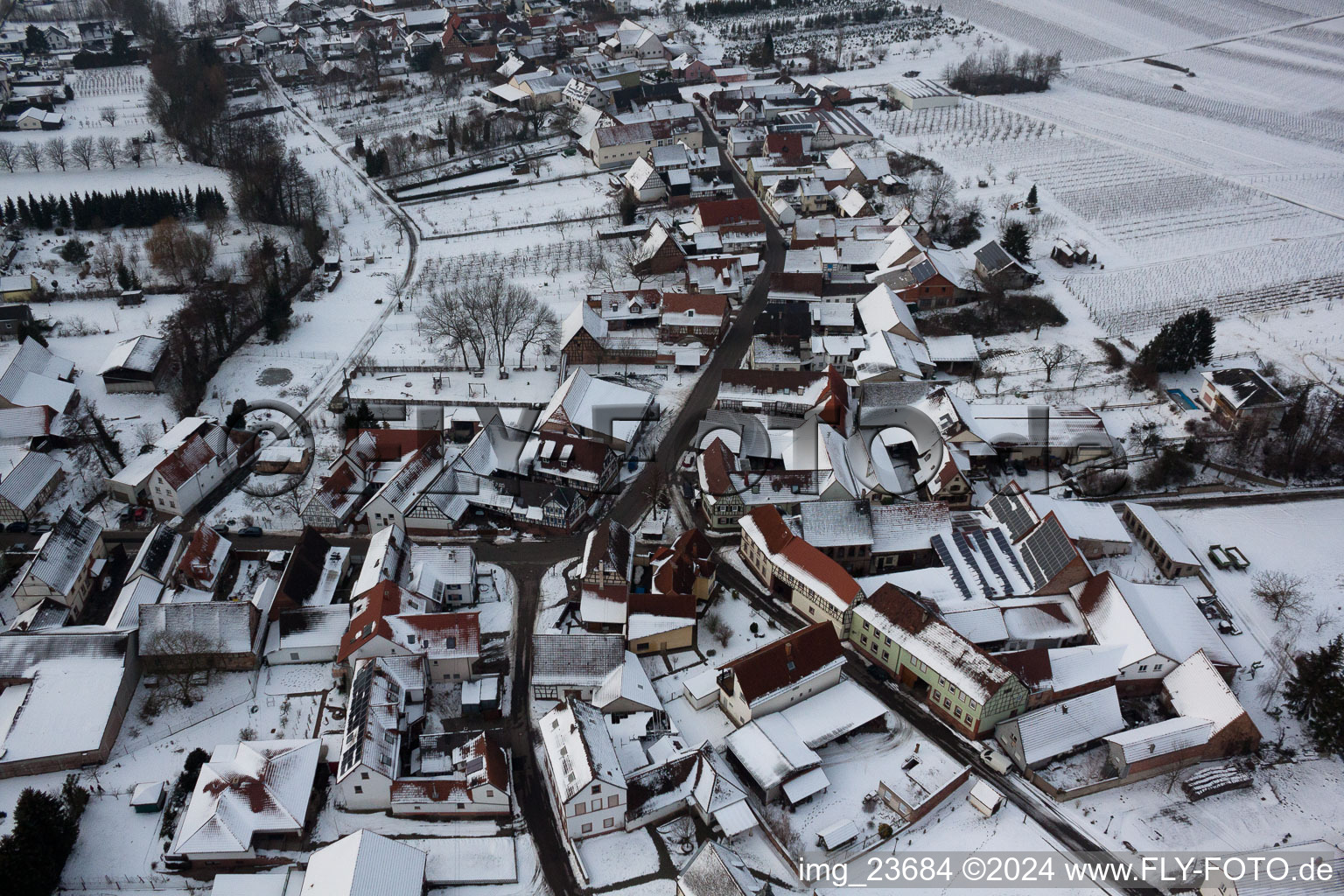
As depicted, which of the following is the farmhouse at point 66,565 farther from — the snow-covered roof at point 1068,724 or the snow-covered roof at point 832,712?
the snow-covered roof at point 1068,724

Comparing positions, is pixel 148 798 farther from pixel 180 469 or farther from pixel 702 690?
pixel 702 690

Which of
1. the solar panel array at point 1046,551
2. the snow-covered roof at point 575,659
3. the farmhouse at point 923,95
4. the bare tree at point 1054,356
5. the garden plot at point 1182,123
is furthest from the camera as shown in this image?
the farmhouse at point 923,95

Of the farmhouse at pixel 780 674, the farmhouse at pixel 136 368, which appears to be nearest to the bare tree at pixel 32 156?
the farmhouse at pixel 136 368

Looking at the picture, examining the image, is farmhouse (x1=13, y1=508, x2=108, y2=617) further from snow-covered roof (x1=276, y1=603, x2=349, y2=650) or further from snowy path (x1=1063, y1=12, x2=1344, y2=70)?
snowy path (x1=1063, y1=12, x2=1344, y2=70)

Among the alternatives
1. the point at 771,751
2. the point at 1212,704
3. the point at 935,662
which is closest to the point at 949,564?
the point at 935,662

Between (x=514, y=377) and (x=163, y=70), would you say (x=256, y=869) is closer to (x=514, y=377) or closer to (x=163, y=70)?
(x=514, y=377)

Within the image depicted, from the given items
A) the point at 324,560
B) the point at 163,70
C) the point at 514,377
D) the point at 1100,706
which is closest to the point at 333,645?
the point at 324,560

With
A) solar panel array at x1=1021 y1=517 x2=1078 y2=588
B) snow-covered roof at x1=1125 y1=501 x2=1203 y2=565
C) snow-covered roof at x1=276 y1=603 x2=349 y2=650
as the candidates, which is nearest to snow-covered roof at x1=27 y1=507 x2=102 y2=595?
snow-covered roof at x1=276 y1=603 x2=349 y2=650
